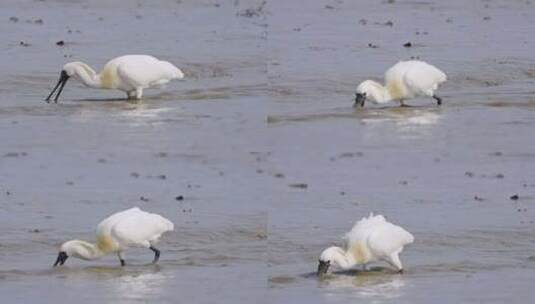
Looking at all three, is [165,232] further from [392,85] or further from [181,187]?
[392,85]

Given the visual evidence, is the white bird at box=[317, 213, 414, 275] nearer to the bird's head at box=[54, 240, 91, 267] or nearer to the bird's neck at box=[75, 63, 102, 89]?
the bird's head at box=[54, 240, 91, 267]

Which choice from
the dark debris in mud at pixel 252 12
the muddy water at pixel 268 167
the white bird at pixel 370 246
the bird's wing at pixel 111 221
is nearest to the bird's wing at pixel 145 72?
the muddy water at pixel 268 167

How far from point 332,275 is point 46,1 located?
1205cm

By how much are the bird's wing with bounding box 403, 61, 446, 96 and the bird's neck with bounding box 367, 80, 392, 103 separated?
8.5 inches

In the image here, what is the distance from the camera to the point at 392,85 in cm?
1694

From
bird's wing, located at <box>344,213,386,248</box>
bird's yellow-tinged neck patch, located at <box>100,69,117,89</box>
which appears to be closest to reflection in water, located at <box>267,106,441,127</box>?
bird's yellow-tinged neck patch, located at <box>100,69,117,89</box>

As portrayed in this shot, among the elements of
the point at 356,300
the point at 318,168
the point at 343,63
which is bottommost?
the point at 356,300

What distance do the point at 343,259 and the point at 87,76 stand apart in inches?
224

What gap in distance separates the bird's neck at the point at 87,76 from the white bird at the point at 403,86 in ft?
7.86

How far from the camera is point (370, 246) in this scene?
12.7 meters

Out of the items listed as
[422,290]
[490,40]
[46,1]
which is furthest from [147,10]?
[422,290]

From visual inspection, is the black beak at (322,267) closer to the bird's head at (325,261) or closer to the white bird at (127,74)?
the bird's head at (325,261)

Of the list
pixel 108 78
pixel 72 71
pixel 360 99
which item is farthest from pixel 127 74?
pixel 360 99

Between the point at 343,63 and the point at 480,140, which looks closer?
the point at 480,140
